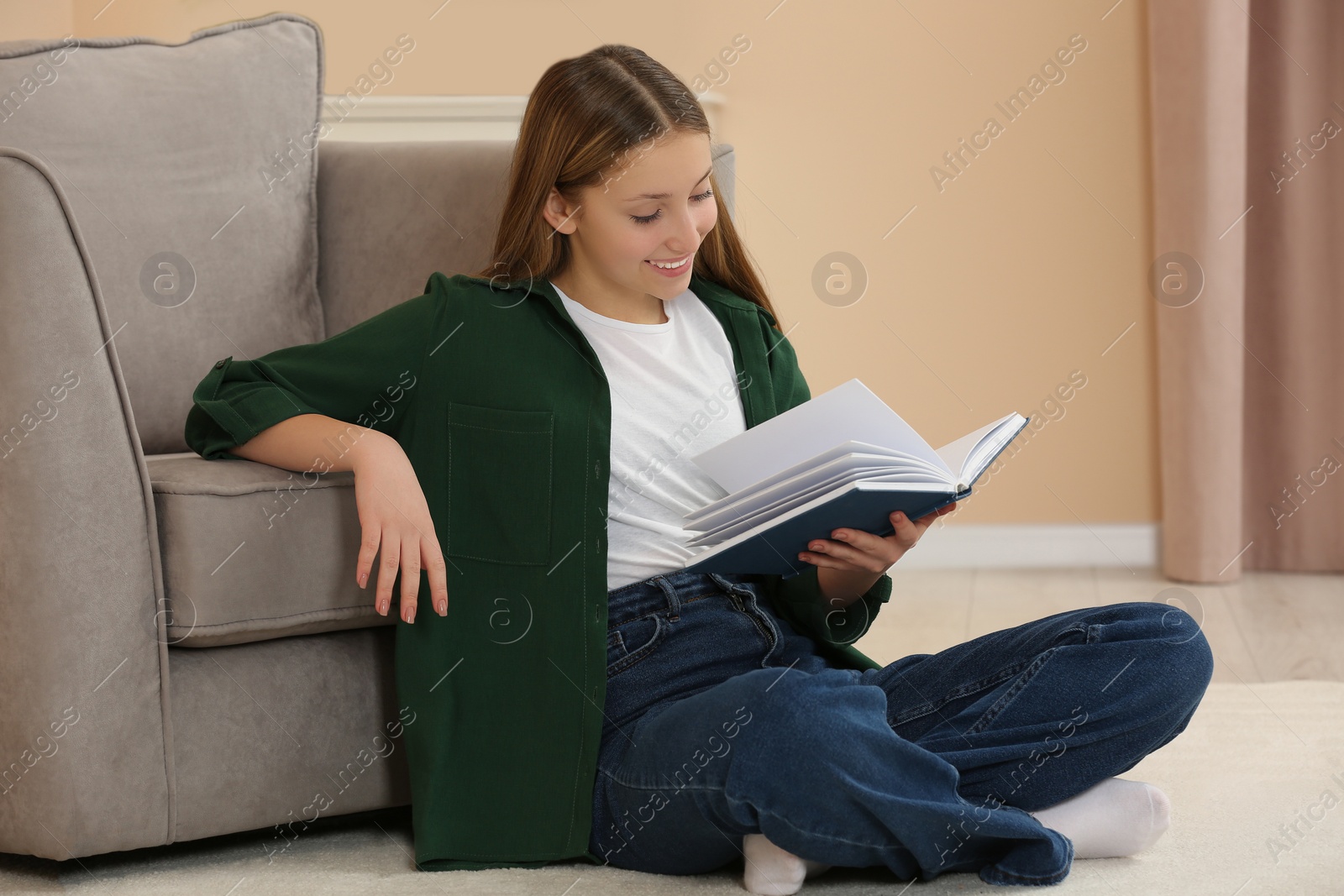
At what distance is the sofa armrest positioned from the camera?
1.06 m

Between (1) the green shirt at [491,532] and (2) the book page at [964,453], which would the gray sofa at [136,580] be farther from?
(2) the book page at [964,453]

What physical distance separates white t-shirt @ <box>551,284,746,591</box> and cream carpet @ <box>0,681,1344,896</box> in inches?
11.1

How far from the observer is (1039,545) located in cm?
258

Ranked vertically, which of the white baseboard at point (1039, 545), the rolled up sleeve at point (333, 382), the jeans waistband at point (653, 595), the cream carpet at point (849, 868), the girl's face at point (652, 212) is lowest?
the white baseboard at point (1039, 545)

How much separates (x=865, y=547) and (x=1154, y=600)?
1.02 metres

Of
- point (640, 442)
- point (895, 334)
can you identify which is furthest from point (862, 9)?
point (640, 442)

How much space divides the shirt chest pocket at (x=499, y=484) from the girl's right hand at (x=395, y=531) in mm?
59

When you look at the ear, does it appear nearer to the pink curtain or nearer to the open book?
the open book

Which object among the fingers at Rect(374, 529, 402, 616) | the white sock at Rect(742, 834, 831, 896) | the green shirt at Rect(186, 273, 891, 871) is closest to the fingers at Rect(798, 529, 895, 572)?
the green shirt at Rect(186, 273, 891, 871)

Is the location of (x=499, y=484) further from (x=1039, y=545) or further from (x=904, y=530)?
(x=1039, y=545)

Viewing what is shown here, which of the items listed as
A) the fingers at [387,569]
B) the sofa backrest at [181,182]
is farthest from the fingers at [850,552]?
the sofa backrest at [181,182]

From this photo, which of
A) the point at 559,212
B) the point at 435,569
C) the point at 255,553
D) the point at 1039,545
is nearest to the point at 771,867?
the point at 435,569

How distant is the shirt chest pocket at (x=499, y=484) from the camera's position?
1145 mm

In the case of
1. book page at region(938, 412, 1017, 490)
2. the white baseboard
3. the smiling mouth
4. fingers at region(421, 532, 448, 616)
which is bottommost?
the white baseboard
